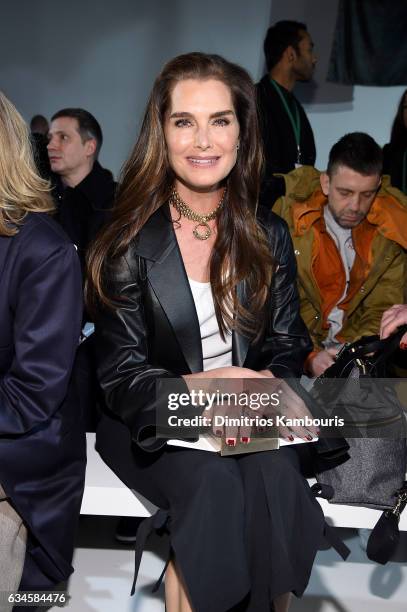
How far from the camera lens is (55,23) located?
6.76m

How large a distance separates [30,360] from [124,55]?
16.5ft

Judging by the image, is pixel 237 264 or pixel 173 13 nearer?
pixel 237 264

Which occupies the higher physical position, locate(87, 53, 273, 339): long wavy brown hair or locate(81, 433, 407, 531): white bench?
locate(87, 53, 273, 339): long wavy brown hair

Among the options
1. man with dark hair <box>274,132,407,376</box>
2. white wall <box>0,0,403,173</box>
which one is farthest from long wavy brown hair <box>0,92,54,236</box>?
white wall <box>0,0,403,173</box>

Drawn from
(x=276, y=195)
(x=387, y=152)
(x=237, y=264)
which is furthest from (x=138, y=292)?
(x=387, y=152)

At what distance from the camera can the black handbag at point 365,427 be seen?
2.48 meters

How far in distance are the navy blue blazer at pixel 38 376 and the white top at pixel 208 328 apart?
1.66ft

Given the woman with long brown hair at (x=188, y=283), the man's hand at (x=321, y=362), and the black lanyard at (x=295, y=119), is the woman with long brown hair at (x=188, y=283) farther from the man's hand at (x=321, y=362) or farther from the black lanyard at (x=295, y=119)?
the black lanyard at (x=295, y=119)

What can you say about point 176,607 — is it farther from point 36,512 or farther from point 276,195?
point 276,195

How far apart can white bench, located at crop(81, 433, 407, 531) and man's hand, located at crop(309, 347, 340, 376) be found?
61 centimetres

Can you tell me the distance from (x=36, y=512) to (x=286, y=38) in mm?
3661

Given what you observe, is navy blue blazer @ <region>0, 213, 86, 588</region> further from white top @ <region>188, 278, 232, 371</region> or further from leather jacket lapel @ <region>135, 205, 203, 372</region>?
white top @ <region>188, 278, 232, 371</region>

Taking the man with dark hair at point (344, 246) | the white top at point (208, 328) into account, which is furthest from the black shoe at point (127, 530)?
the man with dark hair at point (344, 246)

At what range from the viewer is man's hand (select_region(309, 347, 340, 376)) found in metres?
3.02
